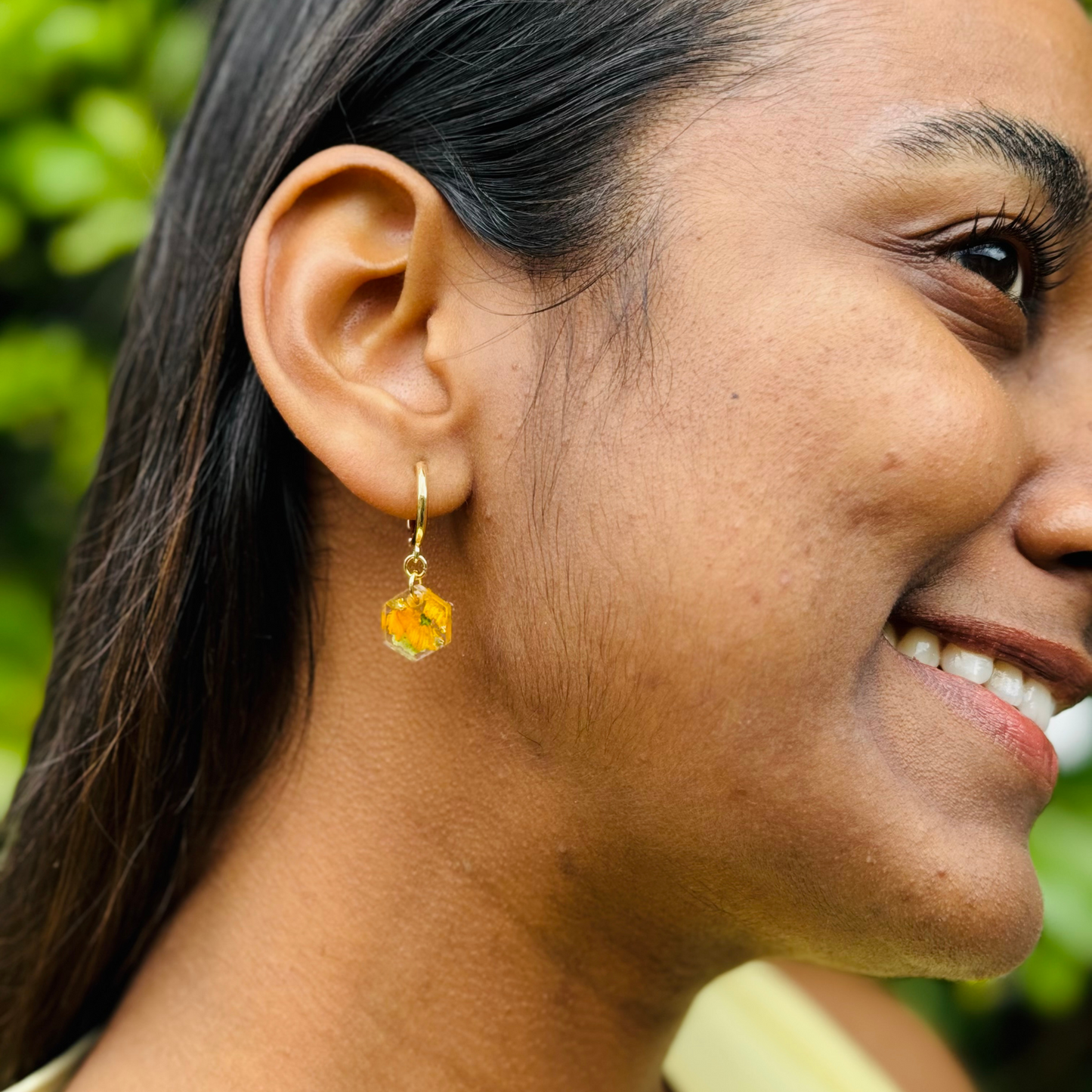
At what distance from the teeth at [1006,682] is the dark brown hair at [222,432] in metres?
0.71

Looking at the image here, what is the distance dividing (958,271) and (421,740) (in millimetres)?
849

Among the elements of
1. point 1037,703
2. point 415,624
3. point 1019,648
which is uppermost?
point 415,624

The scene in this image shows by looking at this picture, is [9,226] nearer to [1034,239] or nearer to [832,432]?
[832,432]

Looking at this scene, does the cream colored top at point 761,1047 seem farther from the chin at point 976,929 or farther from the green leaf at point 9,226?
the green leaf at point 9,226

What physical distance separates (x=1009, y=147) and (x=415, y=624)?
2.84 feet

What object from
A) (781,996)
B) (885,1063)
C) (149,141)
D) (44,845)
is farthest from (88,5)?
(885,1063)

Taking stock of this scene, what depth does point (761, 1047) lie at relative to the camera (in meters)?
2.31

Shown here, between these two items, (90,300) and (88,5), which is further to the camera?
(90,300)

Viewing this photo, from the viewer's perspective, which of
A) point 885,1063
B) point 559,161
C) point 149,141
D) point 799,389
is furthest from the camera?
point 885,1063

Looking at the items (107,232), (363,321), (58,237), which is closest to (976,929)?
(363,321)

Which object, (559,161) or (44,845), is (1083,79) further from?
(44,845)

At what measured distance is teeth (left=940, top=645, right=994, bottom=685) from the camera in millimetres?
1480

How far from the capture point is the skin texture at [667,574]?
1.38m

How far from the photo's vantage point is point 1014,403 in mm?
1512
